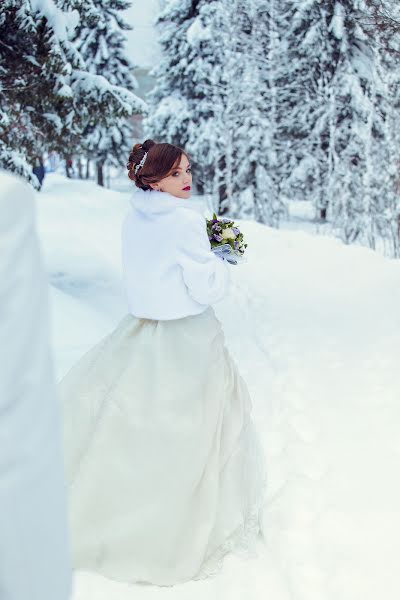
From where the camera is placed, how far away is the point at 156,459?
10.0 ft

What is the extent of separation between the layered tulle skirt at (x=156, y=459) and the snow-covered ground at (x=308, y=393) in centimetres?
13

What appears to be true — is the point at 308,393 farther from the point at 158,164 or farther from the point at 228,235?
the point at 158,164

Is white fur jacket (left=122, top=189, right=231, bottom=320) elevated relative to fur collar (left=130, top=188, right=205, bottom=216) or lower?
lower

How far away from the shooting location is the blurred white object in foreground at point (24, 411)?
89cm

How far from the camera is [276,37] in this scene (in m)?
22.0

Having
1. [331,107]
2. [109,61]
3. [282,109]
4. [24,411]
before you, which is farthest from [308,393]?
A: [109,61]

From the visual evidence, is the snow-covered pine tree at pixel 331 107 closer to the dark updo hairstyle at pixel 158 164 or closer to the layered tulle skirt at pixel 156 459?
the dark updo hairstyle at pixel 158 164

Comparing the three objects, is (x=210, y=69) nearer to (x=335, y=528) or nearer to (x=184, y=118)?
(x=184, y=118)

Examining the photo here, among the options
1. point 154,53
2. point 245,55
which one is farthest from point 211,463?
point 154,53

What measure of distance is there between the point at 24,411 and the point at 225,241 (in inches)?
105

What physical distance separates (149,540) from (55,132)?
666cm

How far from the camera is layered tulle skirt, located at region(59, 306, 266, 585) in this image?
9.80 ft

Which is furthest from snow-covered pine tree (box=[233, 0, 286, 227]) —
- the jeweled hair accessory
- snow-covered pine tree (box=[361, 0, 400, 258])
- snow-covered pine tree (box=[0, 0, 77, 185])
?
the jeweled hair accessory

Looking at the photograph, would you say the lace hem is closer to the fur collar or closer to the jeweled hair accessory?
the fur collar
